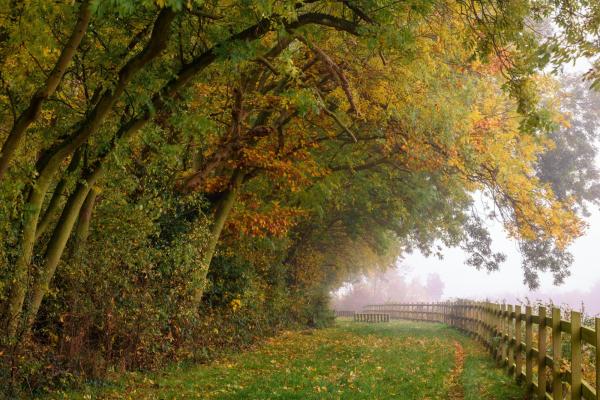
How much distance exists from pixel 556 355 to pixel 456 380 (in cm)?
351

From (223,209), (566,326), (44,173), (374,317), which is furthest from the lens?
(374,317)

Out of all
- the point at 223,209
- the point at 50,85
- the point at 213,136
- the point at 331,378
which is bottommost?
the point at 331,378

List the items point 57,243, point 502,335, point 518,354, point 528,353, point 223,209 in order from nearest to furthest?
point 528,353 < point 57,243 < point 518,354 < point 502,335 < point 223,209

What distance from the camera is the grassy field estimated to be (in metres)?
9.59

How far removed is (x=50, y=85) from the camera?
7645 millimetres

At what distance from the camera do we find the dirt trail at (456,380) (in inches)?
383

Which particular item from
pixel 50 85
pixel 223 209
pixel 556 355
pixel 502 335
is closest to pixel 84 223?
pixel 50 85

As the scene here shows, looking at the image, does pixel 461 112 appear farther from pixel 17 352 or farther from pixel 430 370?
pixel 17 352


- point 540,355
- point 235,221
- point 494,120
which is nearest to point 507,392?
point 540,355

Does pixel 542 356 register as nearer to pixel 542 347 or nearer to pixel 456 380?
pixel 542 347

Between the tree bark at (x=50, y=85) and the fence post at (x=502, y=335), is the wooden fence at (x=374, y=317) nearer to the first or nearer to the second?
the fence post at (x=502, y=335)

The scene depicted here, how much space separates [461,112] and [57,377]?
11.8 metres

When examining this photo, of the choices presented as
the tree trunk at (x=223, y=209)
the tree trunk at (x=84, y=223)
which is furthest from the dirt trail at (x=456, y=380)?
the tree trunk at (x=84, y=223)

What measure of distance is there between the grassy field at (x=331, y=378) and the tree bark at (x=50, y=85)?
376 centimetres
